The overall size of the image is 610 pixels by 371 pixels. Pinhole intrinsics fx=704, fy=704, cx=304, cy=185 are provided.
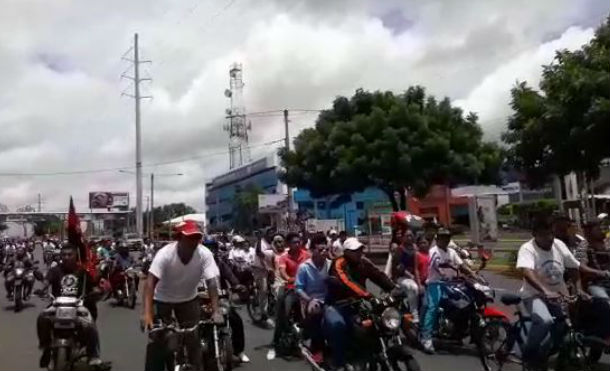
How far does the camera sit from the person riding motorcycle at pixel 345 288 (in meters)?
6.04

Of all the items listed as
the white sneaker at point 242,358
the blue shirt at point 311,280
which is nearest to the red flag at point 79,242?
the white sneaker at point 242,358

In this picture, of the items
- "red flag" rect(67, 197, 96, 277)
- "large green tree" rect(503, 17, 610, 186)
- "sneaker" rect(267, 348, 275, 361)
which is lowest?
"sneaker" rect(267, 348, 275, 361)

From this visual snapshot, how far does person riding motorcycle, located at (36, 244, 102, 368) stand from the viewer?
6.98 metres

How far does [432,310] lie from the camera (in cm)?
879

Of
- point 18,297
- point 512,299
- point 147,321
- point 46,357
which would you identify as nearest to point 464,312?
point 512,299

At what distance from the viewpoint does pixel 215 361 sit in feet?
23.2

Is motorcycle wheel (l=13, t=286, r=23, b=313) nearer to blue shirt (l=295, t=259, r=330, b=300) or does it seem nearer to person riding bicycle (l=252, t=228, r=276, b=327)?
person riding bicycle (l=252, t=228, r=276, b=327)

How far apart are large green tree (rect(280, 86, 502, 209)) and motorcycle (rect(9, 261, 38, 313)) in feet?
50.7

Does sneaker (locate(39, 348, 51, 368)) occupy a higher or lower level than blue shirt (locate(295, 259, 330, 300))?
lower

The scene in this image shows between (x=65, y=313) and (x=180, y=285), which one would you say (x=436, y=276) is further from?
(x=65, y=313)

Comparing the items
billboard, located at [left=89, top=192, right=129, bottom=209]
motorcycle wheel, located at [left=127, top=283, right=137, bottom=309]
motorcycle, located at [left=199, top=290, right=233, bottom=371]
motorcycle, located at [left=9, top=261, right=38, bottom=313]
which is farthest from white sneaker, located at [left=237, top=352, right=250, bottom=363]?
billboard, located at [left=89, top=192, right=129, bottom=209]

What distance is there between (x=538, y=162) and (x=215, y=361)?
13009 millimetres

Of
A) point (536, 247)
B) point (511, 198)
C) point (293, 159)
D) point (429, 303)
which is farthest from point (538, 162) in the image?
point (511, 198)

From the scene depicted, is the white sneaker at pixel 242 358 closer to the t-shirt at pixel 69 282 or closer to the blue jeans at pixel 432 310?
the t-shirt at pixel 69 282
